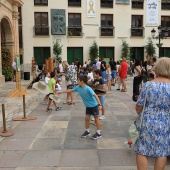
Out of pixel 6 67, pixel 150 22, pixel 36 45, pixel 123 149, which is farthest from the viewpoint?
pixel 150 22

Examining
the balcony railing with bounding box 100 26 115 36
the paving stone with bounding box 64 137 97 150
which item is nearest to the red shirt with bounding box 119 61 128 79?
the paving stone with bounding box 64 137 97 150

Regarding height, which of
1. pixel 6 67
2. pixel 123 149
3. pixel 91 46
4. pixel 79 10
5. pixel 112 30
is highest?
pixel 79 10

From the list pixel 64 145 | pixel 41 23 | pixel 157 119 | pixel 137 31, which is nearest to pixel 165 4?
pixel 137 31

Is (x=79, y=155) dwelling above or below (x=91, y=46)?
below

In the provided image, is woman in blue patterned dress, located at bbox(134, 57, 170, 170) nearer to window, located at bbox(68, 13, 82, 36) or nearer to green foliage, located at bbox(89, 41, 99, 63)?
green foliage, located at bbox(89, 41, 99, 63)

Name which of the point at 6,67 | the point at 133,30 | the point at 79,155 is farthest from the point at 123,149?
the point at 133,30

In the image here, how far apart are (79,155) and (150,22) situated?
2698 centimetres

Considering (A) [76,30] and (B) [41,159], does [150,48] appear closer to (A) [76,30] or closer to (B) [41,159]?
(A) [76,30]

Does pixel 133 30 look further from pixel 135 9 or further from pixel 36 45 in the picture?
pixel 36 45

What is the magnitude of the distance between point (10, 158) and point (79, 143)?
54.5 inches

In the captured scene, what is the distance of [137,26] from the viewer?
28.9 meters

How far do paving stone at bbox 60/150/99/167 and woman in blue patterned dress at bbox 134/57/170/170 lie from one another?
4.60ft

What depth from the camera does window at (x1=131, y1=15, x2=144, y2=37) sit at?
2867 cm

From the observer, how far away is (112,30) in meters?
28.4
